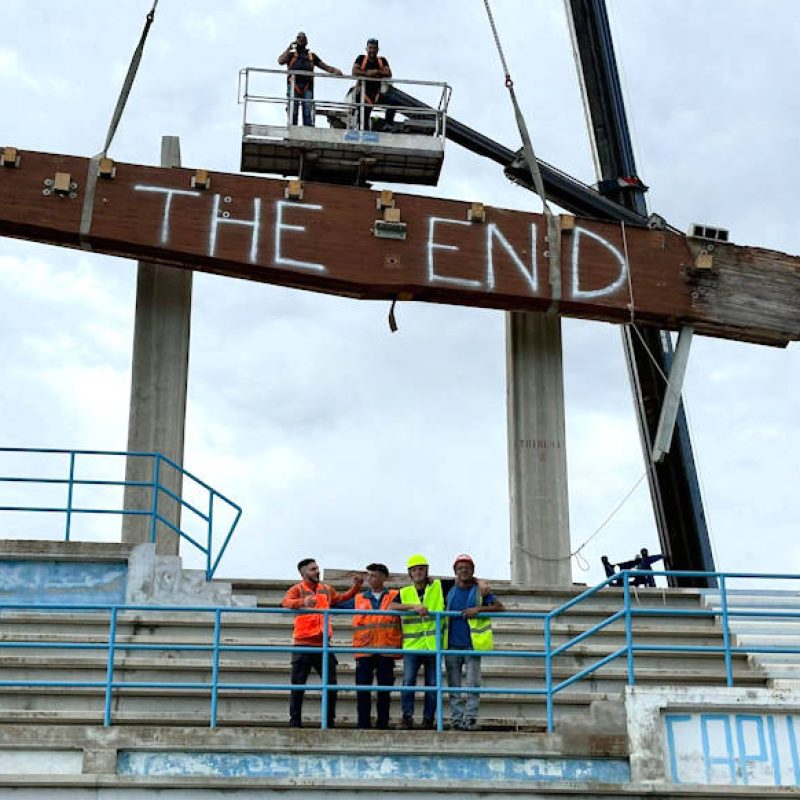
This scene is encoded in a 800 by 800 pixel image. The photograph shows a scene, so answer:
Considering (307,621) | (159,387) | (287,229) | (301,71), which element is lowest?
(307,621)

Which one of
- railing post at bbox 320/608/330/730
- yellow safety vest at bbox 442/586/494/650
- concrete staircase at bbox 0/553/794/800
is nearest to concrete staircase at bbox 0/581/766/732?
concrete staircase at bbox 0/553/794/800

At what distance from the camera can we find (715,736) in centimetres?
1300

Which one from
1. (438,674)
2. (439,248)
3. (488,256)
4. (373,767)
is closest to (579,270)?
(488,256)

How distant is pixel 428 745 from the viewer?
42.1ft

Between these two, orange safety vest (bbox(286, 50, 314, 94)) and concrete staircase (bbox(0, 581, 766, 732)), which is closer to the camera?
concrete staircase (bbox(0, 581, 766, 732))

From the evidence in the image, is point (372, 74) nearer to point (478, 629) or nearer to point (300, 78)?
point (300, 78)

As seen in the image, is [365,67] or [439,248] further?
[365,67]

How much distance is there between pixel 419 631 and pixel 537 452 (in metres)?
6.52

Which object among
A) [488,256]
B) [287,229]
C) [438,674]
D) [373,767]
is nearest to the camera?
[373,767]

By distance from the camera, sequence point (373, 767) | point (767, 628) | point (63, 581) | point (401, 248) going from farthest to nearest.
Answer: point (401, 248) < point (767, 628) < point (63, 581) < point (373, 767)

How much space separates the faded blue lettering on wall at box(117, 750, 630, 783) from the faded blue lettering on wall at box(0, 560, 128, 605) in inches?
175

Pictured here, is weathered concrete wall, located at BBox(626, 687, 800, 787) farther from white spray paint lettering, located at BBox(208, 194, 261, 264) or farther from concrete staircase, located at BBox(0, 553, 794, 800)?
white spray paint lettering, located at BBox(208, 194, 261, 264)

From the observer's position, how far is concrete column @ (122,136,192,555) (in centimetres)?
1894

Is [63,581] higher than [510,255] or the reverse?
the reverse
